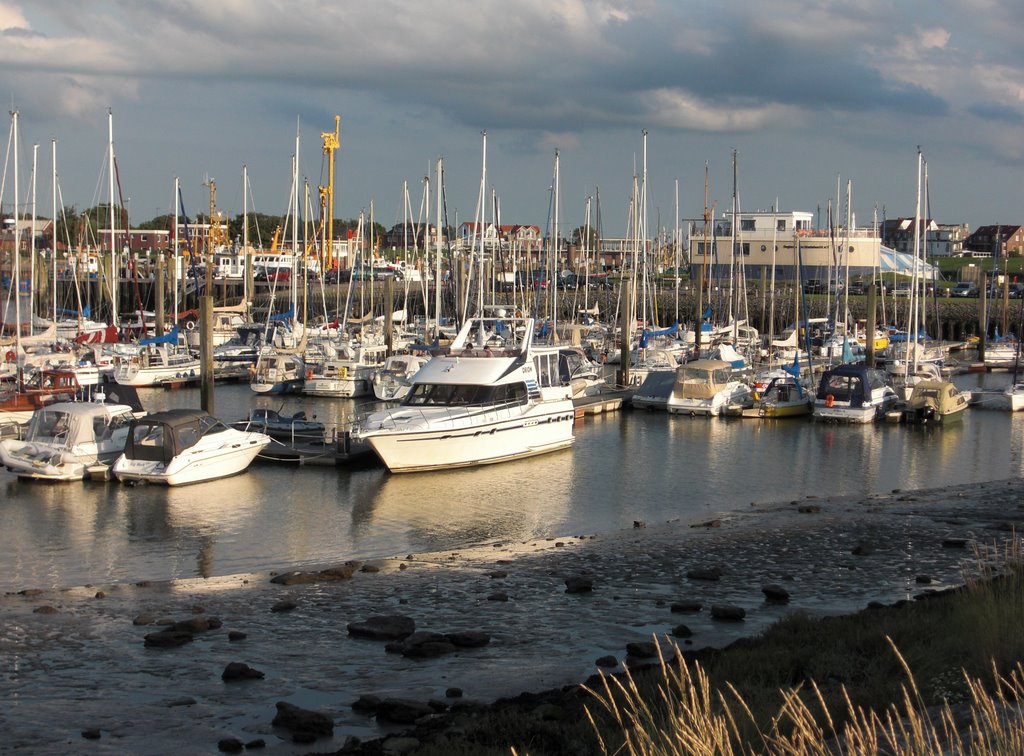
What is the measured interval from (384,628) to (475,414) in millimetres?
16362

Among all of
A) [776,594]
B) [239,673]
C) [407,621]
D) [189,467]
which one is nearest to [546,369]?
[189,467]

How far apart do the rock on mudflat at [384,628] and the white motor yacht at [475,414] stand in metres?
14.2

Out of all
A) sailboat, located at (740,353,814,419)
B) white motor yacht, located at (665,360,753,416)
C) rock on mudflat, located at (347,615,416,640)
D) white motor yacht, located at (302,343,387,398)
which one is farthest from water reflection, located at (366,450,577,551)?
white motor yacht, located at (302,343,387,398)

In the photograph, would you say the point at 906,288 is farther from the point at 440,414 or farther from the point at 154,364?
the point at 440,414

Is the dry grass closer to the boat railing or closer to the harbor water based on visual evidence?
the harbor water

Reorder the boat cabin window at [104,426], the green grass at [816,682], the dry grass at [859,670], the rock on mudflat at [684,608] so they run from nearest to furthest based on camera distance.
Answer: the dry grass at [859,670] → the green grass at [816,682] → the rock on mudflat at [684,608] → the boat cabin window at [104,426]

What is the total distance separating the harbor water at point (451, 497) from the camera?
23109mm

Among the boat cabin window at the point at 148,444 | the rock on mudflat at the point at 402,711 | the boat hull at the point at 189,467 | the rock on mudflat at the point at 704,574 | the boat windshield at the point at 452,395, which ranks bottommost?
the rock on mudflat at the point at 704,574

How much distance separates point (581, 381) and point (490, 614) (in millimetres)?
31693

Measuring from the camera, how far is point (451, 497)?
29.2 meters

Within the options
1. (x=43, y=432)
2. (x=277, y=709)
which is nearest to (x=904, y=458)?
(x=43, y=432)

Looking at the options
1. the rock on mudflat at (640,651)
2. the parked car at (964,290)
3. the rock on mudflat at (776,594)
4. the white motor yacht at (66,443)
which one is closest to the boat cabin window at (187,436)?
the white motor yacht at (66,443)

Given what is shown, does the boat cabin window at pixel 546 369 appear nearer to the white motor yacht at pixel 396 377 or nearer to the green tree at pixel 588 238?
the white motor yacht at pixel 396 377

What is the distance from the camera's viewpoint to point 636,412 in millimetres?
47375
